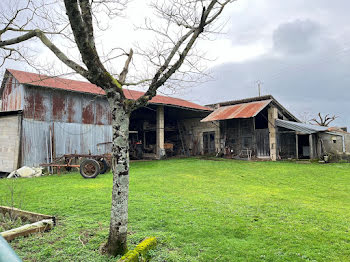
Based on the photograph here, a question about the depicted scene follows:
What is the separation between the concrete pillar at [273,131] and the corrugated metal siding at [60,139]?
1157 cm

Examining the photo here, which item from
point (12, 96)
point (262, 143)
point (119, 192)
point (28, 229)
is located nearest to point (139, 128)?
point (262, 143)

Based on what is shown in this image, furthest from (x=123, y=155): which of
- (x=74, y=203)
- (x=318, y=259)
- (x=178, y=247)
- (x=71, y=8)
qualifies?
(x=74, y=203)

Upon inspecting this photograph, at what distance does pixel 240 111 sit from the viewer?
19578mm

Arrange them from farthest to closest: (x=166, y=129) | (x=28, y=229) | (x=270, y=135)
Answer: (x=166, y=129)
(x=270, y=135)
(x=28, y=229)

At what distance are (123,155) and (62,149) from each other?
12582 millimetres

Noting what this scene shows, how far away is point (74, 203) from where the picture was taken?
6.53 m

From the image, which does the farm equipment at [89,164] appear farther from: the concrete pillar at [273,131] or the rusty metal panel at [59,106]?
the concrete pillar at [273,131]

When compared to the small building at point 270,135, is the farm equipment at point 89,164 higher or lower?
lower

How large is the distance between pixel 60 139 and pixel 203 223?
1217 centimetres

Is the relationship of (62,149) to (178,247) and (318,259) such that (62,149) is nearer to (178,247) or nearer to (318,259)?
(178,247)

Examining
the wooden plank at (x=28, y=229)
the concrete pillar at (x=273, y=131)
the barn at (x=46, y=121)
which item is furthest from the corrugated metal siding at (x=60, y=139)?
the concrete pillar at (x=273, y=131)

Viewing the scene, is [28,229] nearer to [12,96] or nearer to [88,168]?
[88,168]

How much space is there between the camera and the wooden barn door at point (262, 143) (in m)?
A: 19.4

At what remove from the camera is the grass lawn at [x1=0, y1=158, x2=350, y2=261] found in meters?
3.81
